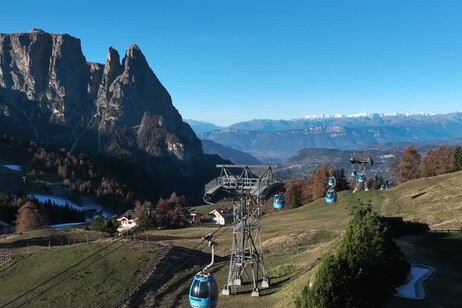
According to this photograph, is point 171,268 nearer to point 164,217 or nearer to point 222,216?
point 164,217

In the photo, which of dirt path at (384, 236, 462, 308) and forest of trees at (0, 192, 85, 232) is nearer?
dirt path at (384, 236, 462, 308)

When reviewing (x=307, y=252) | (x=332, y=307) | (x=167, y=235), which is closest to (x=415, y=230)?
(x=307, y=252)

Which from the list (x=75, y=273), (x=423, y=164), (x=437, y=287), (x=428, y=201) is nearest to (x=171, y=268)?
(x=75, y=273)

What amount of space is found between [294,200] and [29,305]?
4138 inches

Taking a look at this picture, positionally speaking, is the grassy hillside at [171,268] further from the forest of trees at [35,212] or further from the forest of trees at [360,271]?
the forest of trees at [35,212]

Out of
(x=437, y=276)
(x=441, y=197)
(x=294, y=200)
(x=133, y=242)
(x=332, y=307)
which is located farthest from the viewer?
(x=294, y=200)

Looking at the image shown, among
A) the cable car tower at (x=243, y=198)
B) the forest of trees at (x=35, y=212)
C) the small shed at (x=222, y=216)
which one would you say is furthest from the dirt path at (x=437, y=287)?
the small shed at (x=222, y=216)

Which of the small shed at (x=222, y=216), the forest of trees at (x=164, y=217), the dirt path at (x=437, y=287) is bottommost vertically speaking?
the small shed at (x=222, y=216)

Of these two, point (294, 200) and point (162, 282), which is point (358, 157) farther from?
point (162, 282)

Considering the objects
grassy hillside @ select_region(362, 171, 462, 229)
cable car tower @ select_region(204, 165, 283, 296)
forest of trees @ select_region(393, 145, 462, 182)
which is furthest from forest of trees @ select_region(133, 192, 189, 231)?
forest of trees @ select_region(393, 145, 462, 182)

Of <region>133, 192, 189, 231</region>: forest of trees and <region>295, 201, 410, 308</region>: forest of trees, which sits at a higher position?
<region>295, 201, 410, 308</region>: forest of trees

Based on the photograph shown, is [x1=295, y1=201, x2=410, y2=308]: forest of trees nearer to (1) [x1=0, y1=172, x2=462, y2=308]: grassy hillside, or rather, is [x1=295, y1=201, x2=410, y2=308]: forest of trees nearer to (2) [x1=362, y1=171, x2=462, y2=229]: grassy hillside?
(1) [x1=0, y1=172, x2=462, y2=308]: grassy hillside

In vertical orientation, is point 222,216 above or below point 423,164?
below

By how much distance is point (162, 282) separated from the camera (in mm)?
46125
